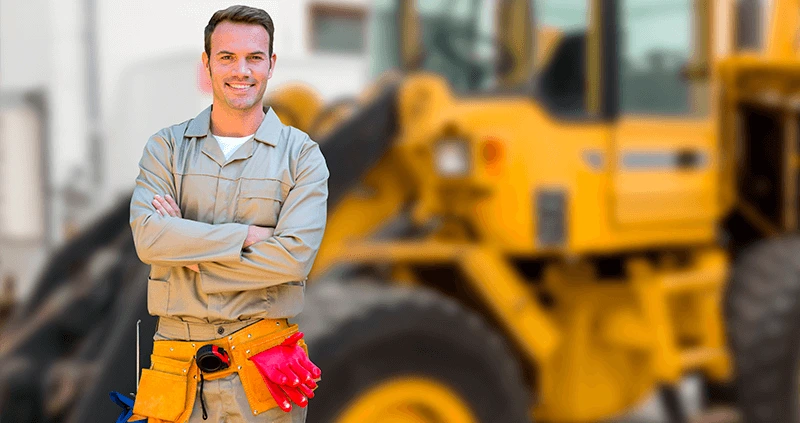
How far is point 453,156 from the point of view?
3658mm

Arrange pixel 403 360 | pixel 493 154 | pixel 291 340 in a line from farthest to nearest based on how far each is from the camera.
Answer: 1. pixel 493 154
2. pixel 403 360
3. pixel 291 340

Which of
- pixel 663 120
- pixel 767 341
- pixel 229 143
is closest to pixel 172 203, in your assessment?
pixel 229 143

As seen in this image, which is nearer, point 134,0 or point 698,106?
point 698,106

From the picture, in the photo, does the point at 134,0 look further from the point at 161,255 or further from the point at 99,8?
the point at 161,255

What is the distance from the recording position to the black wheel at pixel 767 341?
13.7 feet

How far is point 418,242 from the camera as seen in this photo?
382cm

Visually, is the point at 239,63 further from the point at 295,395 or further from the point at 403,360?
the point at 403,360

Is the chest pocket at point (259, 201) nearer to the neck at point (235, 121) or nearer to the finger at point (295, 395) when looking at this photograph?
the neck at point (235, 121)

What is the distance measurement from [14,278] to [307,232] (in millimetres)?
5276

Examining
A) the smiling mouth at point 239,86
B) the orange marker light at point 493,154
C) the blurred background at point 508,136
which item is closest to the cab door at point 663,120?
the blurred background at point 508,136

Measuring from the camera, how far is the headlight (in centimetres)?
365

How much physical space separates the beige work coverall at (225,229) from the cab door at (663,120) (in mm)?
2616

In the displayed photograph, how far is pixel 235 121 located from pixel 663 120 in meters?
3.10

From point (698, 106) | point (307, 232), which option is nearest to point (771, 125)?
point (698, 106)
